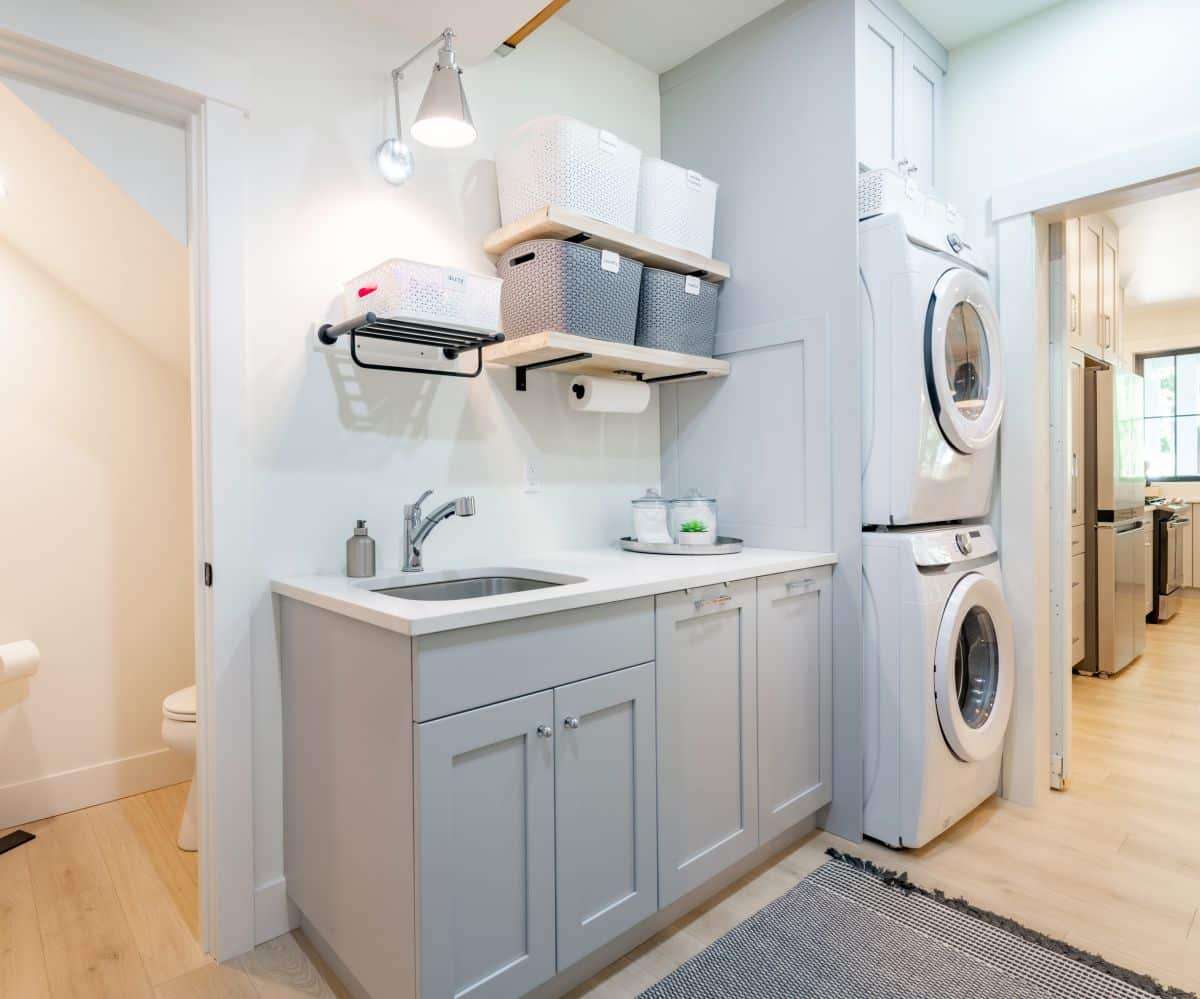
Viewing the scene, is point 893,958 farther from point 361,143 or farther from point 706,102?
point 706,102

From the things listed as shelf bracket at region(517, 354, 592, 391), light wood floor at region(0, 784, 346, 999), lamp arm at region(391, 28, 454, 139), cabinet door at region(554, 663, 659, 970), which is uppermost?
lamp arm at region(391, 28, 454, 139)

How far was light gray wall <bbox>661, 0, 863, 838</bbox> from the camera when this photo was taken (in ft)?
7.01

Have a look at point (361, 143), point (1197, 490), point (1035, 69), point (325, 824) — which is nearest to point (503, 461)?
point (361, 143)

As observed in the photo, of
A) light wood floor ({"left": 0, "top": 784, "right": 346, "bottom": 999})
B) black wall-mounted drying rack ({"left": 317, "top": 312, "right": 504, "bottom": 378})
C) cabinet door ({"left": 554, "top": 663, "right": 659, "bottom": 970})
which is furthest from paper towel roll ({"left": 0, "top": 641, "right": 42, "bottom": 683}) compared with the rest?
cabinet door ({"left": 554, "top": 663, "right": 659, "bottom": 970})

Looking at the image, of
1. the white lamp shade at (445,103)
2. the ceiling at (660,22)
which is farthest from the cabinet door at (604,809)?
the ceiling at (660,22)

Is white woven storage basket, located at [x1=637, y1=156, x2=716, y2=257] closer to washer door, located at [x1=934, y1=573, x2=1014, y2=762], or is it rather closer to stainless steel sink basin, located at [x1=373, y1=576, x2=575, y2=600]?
stainless steel sink basin, located at [x1=373, y1=576, x2=575, y2=600]

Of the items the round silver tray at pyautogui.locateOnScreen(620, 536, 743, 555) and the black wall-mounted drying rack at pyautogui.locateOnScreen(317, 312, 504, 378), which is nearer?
the black wall-mounted drying rack at pyautogui.locateOnScreen(317, 312, 504, 378)

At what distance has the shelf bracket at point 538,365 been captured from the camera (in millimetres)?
2054

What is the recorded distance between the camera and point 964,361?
2.21 m

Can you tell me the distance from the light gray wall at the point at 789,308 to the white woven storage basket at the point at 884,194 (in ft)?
0.16

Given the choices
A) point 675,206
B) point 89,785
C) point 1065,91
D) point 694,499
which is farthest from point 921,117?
point 89,785

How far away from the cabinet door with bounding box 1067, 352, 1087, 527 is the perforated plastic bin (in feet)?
8.82

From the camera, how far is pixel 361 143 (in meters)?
1.88

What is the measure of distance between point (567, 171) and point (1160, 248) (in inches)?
182
